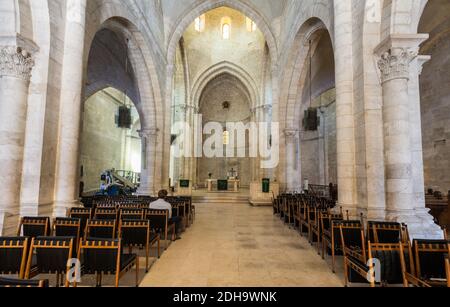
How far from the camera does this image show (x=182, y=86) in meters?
22.9

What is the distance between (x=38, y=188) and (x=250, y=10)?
1502cm

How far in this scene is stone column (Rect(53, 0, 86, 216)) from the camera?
19.3 feet

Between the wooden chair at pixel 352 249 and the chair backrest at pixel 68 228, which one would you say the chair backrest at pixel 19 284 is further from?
the wooden chair at pixel 352 249

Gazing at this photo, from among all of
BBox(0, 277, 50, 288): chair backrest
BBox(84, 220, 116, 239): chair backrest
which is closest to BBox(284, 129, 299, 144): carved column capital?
BBox(84, 220, 116, 239): chair backrest

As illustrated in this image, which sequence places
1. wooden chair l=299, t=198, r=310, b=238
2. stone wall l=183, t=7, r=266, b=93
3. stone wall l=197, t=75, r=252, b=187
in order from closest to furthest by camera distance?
wooden chair l=299, t=198, r=310, b=238
stone wall l=183, t=7, r=266, b=93
stone wall l=197, t=75, r=252, b=187

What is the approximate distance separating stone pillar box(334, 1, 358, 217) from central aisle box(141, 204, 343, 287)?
1700 mm

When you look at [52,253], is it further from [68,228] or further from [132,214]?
[132,214]

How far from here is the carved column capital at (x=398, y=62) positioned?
5168mm

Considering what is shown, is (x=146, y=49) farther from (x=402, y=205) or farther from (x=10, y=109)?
(x=402, y=205)

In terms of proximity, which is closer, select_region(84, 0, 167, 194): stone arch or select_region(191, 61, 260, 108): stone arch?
select_region(84, 0, 167, 194): stone arch

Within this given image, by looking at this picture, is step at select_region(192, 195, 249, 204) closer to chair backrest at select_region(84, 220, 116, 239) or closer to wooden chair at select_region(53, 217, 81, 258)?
chair backrest at select_region(84, 220, 116, 239)

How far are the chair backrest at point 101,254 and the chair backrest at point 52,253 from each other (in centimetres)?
19

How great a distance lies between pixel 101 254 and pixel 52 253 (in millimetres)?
574

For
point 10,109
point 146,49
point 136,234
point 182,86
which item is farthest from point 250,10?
point 136,234
